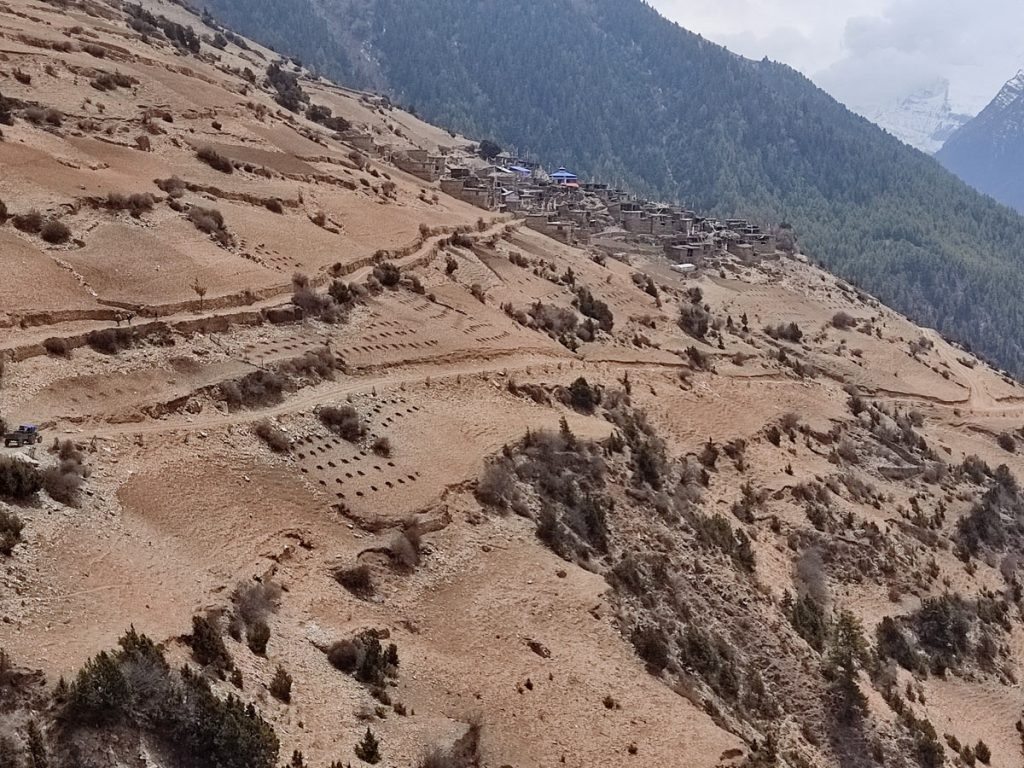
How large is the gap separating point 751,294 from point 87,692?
5485 cm

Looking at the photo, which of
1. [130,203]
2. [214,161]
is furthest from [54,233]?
[214,161]

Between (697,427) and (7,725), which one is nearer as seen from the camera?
(7,725)

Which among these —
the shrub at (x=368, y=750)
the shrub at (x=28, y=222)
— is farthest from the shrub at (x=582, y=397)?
the shrub at (x=368, y=750)

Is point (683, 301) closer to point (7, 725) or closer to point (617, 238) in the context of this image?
point (617, 238)

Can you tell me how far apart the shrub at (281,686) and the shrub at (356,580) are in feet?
10.6

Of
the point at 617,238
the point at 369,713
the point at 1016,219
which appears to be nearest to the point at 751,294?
the point at 617,238

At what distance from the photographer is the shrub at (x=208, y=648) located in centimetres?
1292

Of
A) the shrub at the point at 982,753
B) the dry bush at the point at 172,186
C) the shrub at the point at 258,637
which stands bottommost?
the shrub at the point at 982,753

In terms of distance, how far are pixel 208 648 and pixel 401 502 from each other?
679 cm

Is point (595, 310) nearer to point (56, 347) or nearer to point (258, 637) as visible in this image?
point (56, 347)

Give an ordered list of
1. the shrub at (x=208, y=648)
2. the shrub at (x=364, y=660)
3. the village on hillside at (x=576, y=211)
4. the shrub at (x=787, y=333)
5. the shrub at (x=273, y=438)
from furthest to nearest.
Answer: the village on hillside at (x=576, y=211) < the shrub at (x=787, y=333) < the shrub at (x=273, y=438) < the shrub at (x=364, y=660) < the shrub at (x=208, y=648)

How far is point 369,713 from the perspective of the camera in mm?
13945

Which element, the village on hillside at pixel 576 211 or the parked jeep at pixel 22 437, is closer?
the parked jeep at pixel 22 437

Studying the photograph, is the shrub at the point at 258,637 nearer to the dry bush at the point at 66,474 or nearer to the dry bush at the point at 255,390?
the dry bush at the point at 66,474
